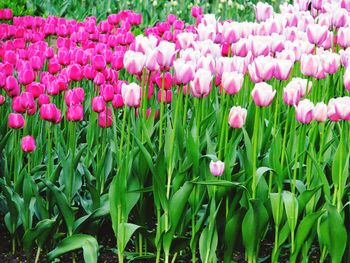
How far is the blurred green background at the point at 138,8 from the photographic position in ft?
28.8

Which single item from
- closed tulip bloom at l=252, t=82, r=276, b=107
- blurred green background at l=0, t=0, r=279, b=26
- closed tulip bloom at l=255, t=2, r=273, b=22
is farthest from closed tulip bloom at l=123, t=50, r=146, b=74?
blurred green background at l=0, t=0, r=279, b=26

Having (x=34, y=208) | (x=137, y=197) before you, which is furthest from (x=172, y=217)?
(x=34, y=208)

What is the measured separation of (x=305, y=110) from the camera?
10.0 feet

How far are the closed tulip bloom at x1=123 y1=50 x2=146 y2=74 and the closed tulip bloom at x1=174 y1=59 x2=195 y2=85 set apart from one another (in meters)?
0.17

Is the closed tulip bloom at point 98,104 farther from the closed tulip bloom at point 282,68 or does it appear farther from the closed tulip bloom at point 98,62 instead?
the closed tulip bloom at point 282,68

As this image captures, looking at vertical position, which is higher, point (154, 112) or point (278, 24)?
point (278, 24)

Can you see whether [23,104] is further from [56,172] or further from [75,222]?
[75,222]

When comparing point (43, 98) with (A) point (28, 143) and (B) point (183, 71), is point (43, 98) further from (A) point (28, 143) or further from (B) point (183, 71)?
(B) point (183, 71)

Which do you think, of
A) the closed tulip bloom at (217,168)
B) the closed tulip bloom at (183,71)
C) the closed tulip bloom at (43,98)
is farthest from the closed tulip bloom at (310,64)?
the closed tulip bloom at (43,98)

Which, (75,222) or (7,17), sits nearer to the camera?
(75,222)

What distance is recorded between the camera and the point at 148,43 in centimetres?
339

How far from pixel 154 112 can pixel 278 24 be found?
1.01m

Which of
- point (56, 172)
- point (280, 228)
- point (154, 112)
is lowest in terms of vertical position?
point (280, 228)

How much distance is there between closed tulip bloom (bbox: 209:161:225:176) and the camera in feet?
10.1
